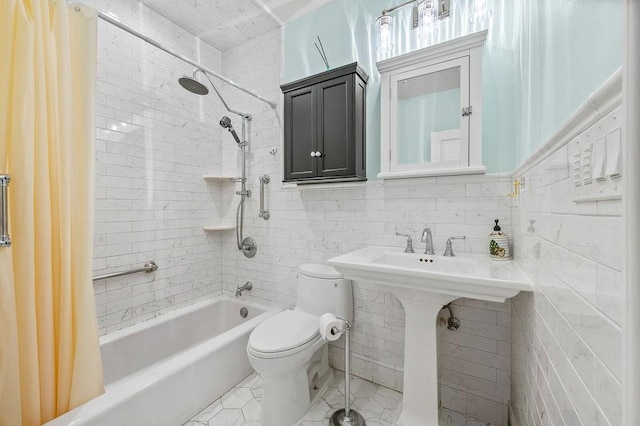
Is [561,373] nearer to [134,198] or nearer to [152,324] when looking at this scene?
[152,324]

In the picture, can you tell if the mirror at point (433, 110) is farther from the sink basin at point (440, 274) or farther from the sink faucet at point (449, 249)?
the sink basin at point (440, 274)

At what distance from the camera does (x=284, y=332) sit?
153cm

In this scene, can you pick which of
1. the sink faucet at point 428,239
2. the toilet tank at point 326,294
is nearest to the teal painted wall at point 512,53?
the sink faucet at point 428,239

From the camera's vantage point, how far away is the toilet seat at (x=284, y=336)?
1371 mm

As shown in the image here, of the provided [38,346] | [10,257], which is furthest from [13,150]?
[38,346]

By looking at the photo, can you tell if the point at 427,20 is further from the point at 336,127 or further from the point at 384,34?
the point at 336,127

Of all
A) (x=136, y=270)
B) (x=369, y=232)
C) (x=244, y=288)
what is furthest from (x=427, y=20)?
(x=136, y=270)

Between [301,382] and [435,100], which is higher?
[435,100]

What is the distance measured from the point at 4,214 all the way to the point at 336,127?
155 cm

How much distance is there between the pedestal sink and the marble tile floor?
25 centimetres

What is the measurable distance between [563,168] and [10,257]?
5.50ft

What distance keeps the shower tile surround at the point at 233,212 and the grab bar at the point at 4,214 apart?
0.88 m

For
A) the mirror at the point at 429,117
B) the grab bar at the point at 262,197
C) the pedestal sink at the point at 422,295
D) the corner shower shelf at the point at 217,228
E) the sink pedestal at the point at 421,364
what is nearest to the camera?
the pedestal sink at the point at 422,295

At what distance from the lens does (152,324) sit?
6.32ft
